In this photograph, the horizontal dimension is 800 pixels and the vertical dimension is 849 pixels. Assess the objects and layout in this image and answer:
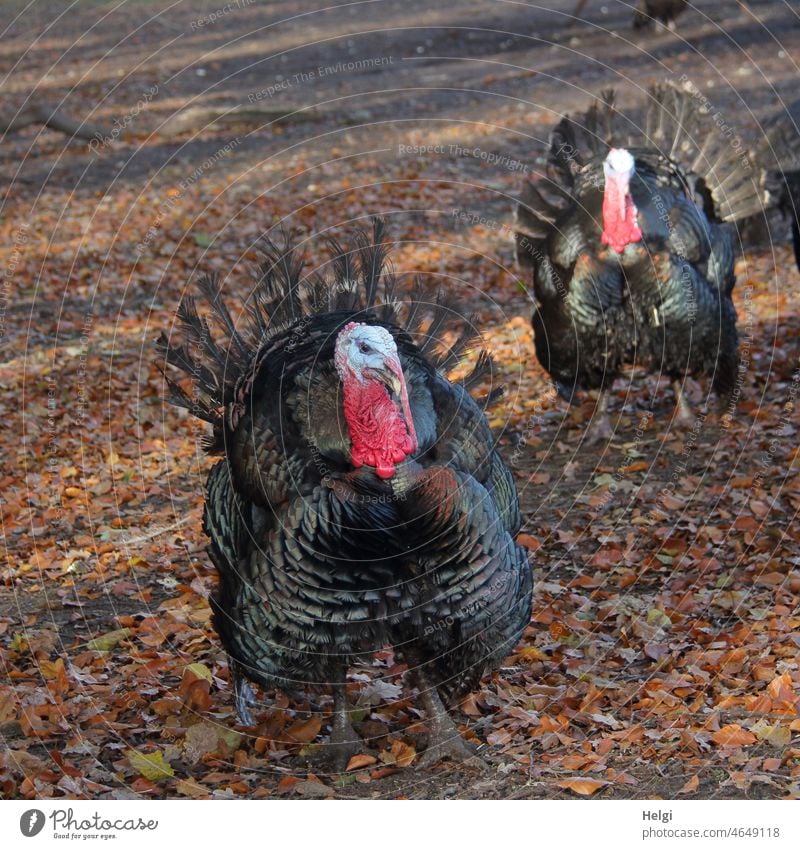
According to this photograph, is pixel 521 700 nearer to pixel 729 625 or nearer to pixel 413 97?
pixel 729 625

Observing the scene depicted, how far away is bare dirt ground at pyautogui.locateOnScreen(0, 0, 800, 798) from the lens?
16.6 ft

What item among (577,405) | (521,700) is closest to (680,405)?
(577,405)

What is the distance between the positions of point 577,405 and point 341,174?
8.10 meters

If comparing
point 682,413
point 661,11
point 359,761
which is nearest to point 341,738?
point 359,761

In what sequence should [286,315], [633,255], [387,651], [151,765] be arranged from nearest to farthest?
[151,765] → [286,315] → [387,651] → [633,255]

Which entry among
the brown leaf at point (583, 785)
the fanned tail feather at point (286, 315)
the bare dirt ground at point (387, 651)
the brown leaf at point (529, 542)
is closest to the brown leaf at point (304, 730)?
the bare dirt ground at point (387, 651)

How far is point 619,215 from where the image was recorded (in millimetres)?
7875

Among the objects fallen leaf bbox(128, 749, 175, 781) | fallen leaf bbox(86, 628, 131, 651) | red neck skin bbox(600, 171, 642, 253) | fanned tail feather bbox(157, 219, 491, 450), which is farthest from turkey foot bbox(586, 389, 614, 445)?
fallen leaf bbox(128, 749, 175, 781)

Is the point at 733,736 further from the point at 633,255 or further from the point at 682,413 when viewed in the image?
the point at 682,413

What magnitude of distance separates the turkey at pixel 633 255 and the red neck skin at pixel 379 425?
3.87m

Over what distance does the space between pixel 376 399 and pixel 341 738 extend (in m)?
1.71

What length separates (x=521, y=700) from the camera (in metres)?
5.52

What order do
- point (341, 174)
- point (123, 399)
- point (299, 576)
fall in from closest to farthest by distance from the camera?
1. point (299, 576)
2. point (123, 399)
3. point (341, 174)

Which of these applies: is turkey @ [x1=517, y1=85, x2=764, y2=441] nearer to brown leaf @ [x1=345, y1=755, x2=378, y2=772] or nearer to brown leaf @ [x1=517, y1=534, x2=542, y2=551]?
brown leaf @ [x1=517, y1=534, x2=542, y2=551]
